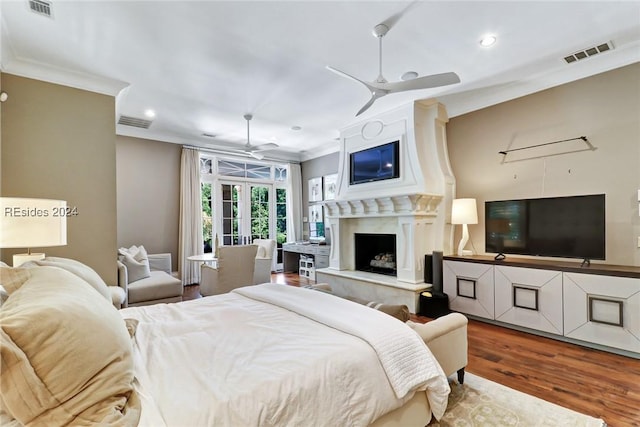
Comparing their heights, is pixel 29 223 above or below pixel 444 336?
above

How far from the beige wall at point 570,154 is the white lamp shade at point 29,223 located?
467 centimetres

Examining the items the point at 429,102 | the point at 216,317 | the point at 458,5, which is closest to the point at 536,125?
the point at 429,102

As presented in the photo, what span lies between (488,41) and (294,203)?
5.42 m

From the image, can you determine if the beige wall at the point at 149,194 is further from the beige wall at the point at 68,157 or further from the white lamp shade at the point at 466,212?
the white lamp shade at the point at 466,212

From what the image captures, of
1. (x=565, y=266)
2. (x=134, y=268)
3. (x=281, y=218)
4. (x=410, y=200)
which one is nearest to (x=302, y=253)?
(x=281, y=218)

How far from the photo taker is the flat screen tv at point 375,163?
4559 millimetres

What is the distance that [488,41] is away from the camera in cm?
286

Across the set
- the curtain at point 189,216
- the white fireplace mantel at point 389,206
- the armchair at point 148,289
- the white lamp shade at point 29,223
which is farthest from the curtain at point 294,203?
the white lamp shade at point 29,223

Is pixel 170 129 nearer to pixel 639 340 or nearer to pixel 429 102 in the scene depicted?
pixel 429 102

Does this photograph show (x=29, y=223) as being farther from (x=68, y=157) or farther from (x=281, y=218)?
(x=281, y=218)

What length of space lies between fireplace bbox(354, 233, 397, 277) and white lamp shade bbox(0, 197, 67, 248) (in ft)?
13.2

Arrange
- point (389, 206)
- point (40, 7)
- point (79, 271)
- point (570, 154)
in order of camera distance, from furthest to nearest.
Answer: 1. point (389, 206)
2. point (570, 154)
3. point (40, 7)
4. point (79, 271)

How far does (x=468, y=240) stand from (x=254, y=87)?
12.1ft

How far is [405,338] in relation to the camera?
63.2 inches
